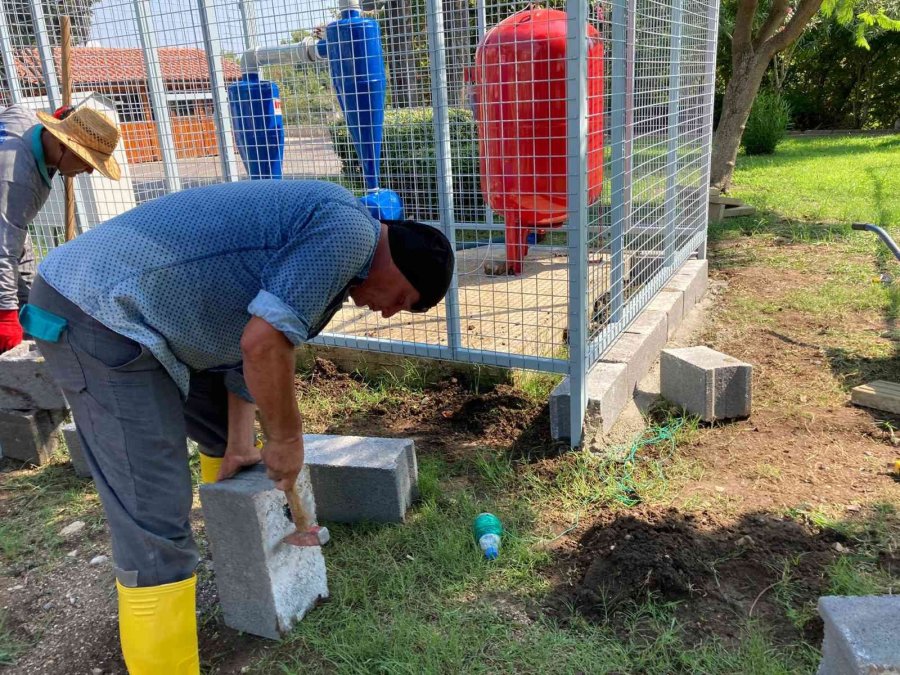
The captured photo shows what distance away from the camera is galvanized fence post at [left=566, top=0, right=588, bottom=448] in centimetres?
293

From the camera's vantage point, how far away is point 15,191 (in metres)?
3.52

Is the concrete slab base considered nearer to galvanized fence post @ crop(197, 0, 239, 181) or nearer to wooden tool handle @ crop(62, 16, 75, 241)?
galvanized fence post @ crop(197, 0, 239, 181)

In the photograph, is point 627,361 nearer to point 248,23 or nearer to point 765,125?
point 248,23

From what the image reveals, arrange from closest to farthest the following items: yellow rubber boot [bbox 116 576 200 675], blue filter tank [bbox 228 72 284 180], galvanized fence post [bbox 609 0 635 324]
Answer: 1. yellow rubber boot [bbox 116 576 200 675]
2. galvanized fence post [bbox 609 0 635 324]
3. blue filter tank [bbox 228 72 284 180]

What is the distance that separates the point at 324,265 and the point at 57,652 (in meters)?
1.86

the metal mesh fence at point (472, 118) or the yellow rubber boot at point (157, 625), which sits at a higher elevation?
the metal mesh fence at point (472, 118)

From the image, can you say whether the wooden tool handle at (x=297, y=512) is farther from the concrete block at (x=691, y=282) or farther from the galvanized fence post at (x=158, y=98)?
the concrete block at (x=691, y=282)

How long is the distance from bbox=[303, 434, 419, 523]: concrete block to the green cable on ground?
0.97 meters

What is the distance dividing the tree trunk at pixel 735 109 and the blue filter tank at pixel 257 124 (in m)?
5.85

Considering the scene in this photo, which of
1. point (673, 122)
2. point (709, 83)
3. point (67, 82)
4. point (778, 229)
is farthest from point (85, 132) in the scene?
point (778, 229)

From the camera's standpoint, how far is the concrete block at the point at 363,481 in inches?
117

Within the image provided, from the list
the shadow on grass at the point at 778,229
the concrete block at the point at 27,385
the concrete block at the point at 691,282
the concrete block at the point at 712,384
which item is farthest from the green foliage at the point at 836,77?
the concrete block at the point at 27,385

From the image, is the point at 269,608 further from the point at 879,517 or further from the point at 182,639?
the point at 879,517

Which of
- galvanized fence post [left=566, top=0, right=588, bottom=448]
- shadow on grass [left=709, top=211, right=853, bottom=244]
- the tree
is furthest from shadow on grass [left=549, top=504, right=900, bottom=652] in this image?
the tree
